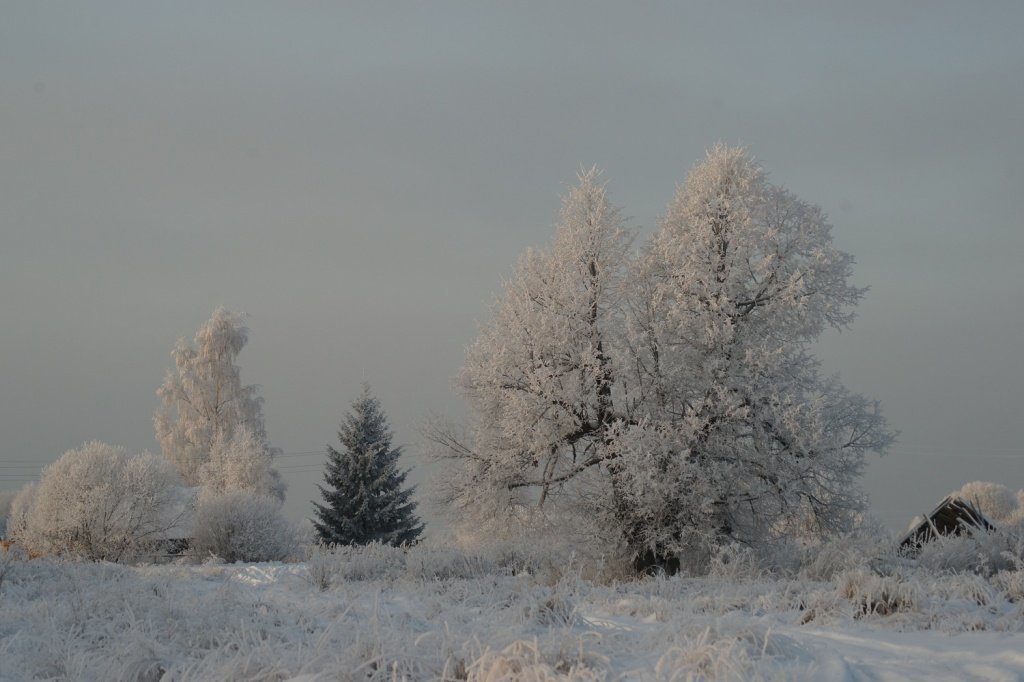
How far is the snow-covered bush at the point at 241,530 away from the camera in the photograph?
23.3m

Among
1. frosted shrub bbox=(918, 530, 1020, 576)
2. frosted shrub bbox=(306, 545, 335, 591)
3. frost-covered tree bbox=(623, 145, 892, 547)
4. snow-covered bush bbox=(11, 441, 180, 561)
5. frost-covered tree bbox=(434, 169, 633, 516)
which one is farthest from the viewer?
snow-covered bush bbox=(11, 441, 180, 561)

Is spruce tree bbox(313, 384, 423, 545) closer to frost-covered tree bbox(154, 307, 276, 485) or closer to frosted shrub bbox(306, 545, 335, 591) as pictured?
frost-covered tree bbox(154, 307, 276, 485)

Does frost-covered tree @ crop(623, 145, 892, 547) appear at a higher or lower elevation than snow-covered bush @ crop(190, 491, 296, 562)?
higher

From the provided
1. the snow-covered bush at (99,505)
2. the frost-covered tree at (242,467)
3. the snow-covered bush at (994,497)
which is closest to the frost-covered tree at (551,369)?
the snow-covered bush at (99,505)

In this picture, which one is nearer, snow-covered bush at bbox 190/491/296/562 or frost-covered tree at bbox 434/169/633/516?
frost-covered tree at bbox 434/169/633/516

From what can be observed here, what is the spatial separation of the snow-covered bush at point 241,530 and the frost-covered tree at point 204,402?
12.5 metres

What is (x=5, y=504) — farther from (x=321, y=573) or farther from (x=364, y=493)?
(x=321, y=573)

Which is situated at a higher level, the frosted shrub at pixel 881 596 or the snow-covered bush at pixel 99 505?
the snow-covered bush at pixel 99 505

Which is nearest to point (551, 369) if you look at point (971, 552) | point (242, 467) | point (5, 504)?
point (971, 552)

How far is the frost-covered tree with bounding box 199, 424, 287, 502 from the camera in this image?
33.4 m

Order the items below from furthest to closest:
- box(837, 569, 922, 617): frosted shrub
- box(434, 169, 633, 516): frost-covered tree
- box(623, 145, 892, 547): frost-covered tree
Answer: box(434, 169, 633, 516): frost-covered tree → box(623, 145, 892, 547): frost-covered tree → box(837, 569, 922, 617): frosted shrub

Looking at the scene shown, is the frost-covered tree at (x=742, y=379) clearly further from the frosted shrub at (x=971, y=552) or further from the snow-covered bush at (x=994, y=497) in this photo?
the snow-covered bush at (x=994, y=497)

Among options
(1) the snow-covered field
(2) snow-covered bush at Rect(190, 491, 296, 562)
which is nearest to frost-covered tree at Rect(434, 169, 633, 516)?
(1) the snow-covered field

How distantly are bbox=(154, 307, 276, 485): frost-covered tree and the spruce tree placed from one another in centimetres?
628
